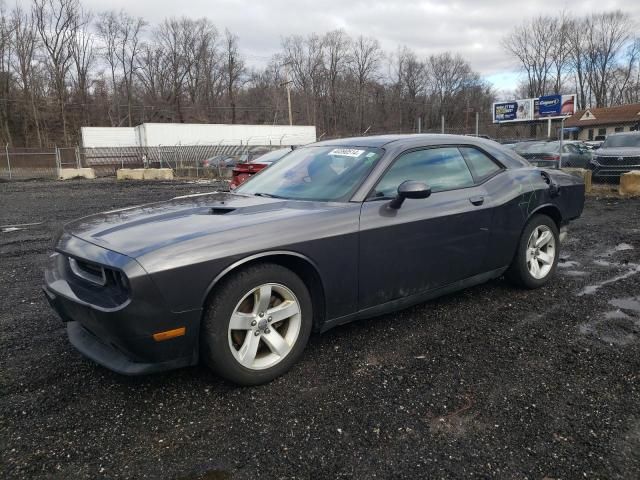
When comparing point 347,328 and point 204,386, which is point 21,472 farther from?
point 347,328

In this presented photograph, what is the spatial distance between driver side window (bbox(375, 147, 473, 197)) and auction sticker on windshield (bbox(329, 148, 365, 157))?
33 centimetres

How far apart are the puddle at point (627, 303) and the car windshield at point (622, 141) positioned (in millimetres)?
11650

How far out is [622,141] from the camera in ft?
46.3

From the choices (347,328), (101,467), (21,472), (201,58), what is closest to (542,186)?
(347,328)

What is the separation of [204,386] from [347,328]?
129 cm

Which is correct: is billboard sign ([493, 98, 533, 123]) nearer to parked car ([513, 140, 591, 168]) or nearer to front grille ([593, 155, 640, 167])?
parked car ([513, 140, 591, 168])

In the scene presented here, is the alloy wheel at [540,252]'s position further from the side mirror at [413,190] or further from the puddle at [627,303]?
the side mirror at [413,190]

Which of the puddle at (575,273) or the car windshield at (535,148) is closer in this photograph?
the puddle at (575,273)

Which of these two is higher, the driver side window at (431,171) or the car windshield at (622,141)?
the car windshield at (622,141)

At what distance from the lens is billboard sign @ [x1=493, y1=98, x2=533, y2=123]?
146ft

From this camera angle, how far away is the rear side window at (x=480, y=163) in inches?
161

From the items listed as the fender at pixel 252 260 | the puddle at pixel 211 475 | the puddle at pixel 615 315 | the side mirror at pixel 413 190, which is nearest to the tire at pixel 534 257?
the puddle at pixel 615 315

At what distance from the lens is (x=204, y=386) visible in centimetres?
283

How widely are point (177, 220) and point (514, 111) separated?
48.6 m
